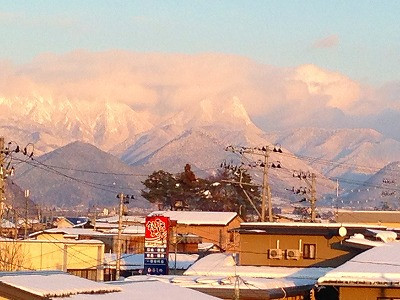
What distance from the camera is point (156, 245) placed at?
160ft

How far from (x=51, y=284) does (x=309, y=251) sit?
24.5 metres

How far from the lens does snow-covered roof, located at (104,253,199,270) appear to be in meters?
60.6

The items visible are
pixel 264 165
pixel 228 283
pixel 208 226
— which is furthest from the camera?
pixel 208 226

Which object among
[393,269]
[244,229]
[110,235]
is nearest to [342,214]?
[110,235]

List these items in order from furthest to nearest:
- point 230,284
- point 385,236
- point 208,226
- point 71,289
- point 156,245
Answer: point 208,226 → point 156,245 → point 385,236 → point 230,284 → point 71,289

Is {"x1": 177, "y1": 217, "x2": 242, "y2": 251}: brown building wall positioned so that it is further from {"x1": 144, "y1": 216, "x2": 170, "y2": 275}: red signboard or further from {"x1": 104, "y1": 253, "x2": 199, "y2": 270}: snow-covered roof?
{"x1": 144, "y1": 216, "x2": 170, "y2": 275}: red signboard

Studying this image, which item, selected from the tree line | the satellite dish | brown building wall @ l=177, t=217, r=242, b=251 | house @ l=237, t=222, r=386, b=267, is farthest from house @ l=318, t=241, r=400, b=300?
the tree line

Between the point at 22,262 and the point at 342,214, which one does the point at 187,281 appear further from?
the point at 342,214

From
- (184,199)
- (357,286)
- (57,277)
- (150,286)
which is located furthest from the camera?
(184,199)

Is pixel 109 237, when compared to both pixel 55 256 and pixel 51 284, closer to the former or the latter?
pixel 55 256

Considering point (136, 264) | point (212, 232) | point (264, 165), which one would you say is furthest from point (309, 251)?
point (212, 232)

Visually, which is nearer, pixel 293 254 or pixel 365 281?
pixel 365 281

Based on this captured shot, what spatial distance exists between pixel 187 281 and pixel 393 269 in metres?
9.24

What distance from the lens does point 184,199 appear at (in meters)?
114
